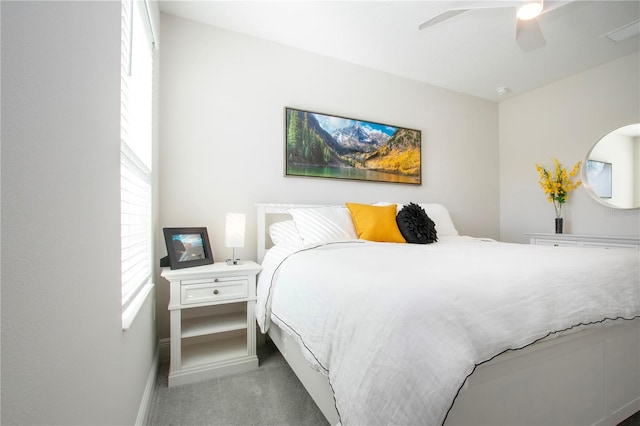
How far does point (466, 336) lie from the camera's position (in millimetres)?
826

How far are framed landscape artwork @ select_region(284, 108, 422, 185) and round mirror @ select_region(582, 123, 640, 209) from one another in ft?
5.87

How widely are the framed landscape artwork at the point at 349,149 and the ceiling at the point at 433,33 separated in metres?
0.65

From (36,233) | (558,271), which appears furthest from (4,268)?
(558,271)

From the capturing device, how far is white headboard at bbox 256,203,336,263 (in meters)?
2.37

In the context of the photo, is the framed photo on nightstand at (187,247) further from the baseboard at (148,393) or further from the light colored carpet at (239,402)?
the light colored carpet at (239,402)

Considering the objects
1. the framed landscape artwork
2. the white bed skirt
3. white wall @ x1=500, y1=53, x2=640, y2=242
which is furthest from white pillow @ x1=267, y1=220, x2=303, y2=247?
white wall @ x1=500, y1=53, x2=640, y2=242

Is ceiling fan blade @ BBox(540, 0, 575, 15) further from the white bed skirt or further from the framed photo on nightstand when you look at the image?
the framed photo on nightstand

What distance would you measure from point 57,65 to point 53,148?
0.16 metres

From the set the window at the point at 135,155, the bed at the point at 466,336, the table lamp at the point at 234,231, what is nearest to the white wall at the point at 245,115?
the table lamp at the point at 234,231

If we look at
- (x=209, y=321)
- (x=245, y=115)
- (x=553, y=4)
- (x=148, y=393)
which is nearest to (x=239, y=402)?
(x=148, y=393)

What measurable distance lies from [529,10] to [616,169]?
87.0 inches

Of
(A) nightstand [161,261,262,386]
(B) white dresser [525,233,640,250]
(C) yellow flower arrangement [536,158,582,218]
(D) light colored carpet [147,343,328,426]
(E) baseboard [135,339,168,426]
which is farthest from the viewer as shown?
(C) yellow flower arrangement [536,158,582,218]

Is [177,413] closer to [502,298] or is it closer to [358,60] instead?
[502,298]

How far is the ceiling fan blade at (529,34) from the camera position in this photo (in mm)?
1929
